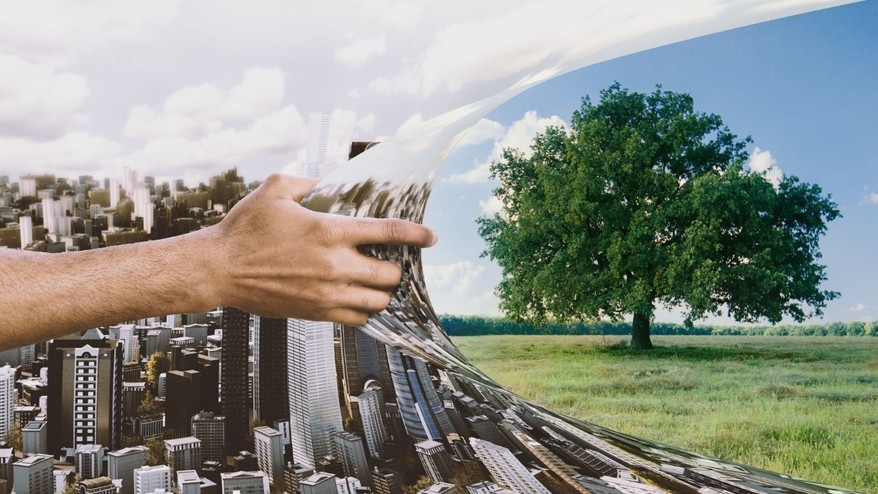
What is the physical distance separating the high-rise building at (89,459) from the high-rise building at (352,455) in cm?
61

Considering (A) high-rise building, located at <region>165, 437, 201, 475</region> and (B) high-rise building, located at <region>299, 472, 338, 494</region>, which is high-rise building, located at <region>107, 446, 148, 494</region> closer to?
(A) high-rise building, located at <region>165, 437, 201, 475</region>

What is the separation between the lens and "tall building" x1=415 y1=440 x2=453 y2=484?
5.67 feet

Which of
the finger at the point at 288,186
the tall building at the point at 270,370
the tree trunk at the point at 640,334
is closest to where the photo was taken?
the finger at the point at 288,186

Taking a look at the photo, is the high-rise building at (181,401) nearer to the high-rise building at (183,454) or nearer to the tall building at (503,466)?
the high-rise building at (183,454)

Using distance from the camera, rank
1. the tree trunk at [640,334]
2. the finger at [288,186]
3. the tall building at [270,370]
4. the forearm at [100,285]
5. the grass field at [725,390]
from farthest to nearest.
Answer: the tree trunk at [640,334] < the grass field at [725,390] < the tall building at [270,370] < the finger at [288,186] < the forearm at [100,285]

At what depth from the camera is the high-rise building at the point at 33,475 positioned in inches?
77.2

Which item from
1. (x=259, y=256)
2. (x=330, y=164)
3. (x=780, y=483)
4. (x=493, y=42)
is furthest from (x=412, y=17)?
(x=780, y=483)

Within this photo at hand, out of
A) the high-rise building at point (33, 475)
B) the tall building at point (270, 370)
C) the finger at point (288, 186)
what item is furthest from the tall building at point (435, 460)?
the high-rise building at point (33, 475)

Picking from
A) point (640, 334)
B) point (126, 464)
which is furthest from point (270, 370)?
point (640, 334)

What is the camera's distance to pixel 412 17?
2.17 metres

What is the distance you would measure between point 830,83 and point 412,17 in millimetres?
5731

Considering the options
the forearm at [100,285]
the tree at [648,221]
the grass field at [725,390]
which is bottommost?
the grass field at [725,390]

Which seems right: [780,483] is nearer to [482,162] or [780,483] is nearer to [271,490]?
[271,490]

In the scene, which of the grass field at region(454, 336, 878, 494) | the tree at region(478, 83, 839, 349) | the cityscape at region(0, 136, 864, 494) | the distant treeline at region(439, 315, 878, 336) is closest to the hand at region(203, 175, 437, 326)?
the cityscape at region(0, 136, 864, 494)
